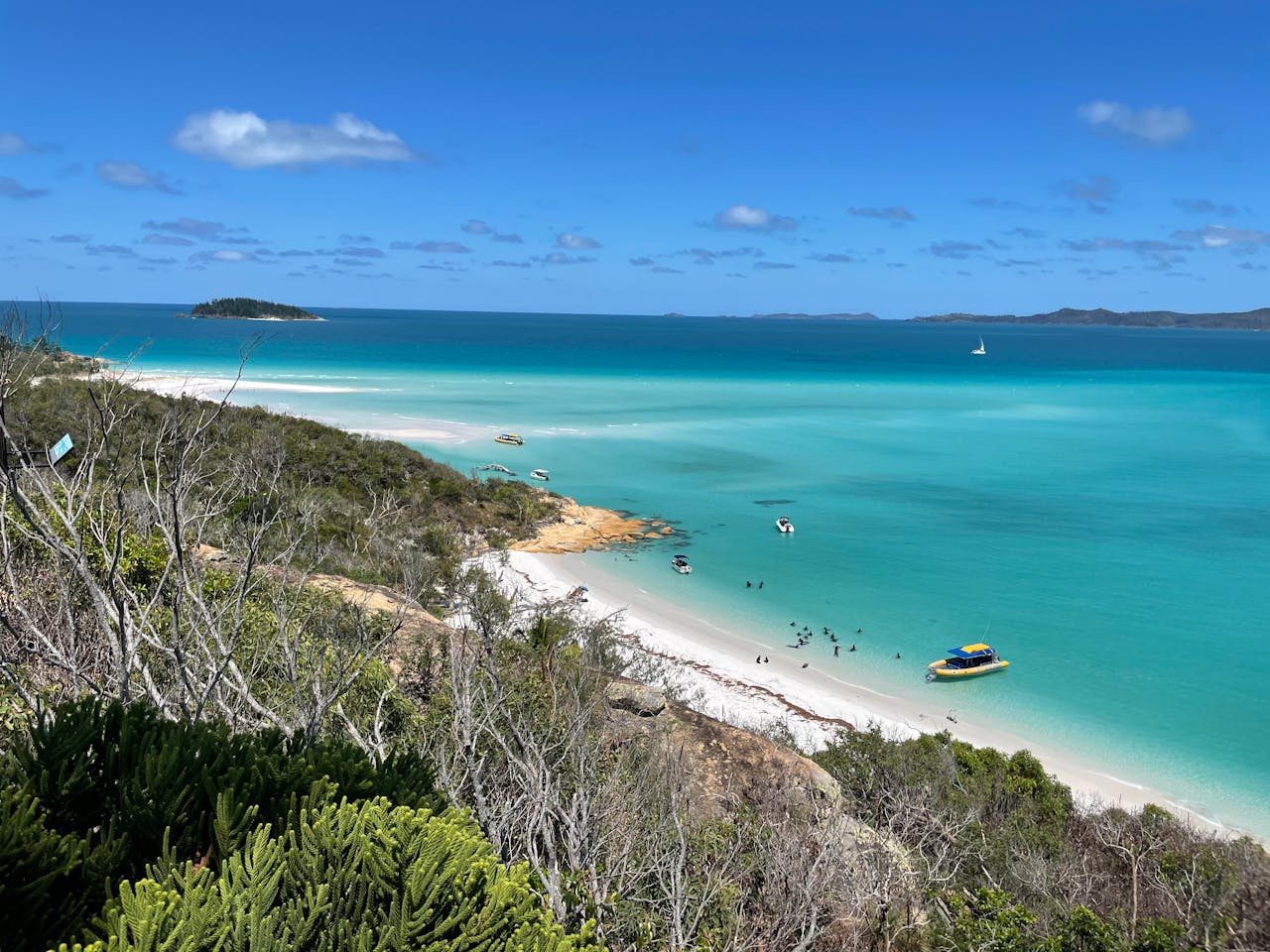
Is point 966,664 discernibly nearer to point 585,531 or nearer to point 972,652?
point 972,652

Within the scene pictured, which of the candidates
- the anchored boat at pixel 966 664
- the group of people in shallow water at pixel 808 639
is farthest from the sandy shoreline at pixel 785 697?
the anchored boat at pixel 966 664

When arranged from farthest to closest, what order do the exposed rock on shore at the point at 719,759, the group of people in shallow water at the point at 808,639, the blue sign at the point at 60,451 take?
the group of people in shallow water at the point at 808,639
the exposed rock on shore at the point at 719,759
the blue sign at the point at 60,451

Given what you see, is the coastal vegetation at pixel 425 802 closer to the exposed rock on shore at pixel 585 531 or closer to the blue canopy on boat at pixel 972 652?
the blue canopy on boat at pixel 972 652

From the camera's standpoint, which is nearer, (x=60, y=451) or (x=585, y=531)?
(x=60, y=451)

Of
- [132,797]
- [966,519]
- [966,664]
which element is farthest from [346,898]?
[966,519]

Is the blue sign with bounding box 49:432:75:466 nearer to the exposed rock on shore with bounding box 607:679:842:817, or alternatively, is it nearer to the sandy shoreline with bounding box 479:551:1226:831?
the exposed rock on shore with bounding box 607:679:842:817

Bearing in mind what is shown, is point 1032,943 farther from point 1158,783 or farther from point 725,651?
point 725,651
